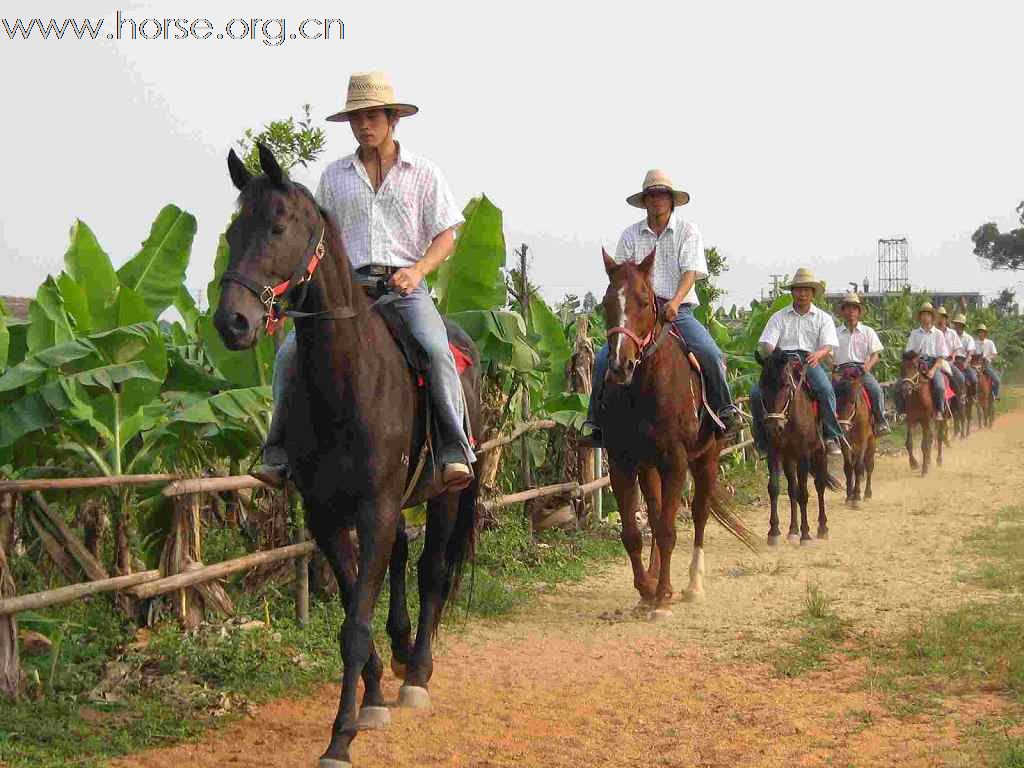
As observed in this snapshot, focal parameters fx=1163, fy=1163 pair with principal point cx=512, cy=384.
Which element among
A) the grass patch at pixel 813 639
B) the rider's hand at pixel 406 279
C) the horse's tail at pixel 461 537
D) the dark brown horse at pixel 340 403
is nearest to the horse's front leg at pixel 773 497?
the grass patch at pixel 813 639

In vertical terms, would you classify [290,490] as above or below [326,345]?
below

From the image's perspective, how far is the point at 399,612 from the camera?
6.11 metres

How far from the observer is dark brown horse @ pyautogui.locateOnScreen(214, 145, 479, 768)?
4.39 meters

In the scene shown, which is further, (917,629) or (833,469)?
(833,469)

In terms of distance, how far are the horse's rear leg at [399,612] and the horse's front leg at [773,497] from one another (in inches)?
238

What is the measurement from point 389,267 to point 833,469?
13.8 metres

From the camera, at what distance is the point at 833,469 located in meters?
18.1

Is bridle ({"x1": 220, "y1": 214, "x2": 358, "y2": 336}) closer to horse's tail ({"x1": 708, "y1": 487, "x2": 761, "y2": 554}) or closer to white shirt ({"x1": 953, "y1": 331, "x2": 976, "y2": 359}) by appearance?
horse's tail ({"x1": 708, "y1": 487, "x2": 761, "y2": 554})

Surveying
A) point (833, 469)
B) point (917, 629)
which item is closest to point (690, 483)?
point (833, 469)

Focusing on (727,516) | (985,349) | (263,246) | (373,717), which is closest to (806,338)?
(727,516)

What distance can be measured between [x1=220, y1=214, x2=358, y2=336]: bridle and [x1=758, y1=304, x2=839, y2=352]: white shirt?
778cm

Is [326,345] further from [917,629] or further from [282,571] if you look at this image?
[917,629]

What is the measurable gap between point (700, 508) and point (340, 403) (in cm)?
482

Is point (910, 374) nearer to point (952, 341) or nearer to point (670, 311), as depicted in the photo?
point (952, 341)
